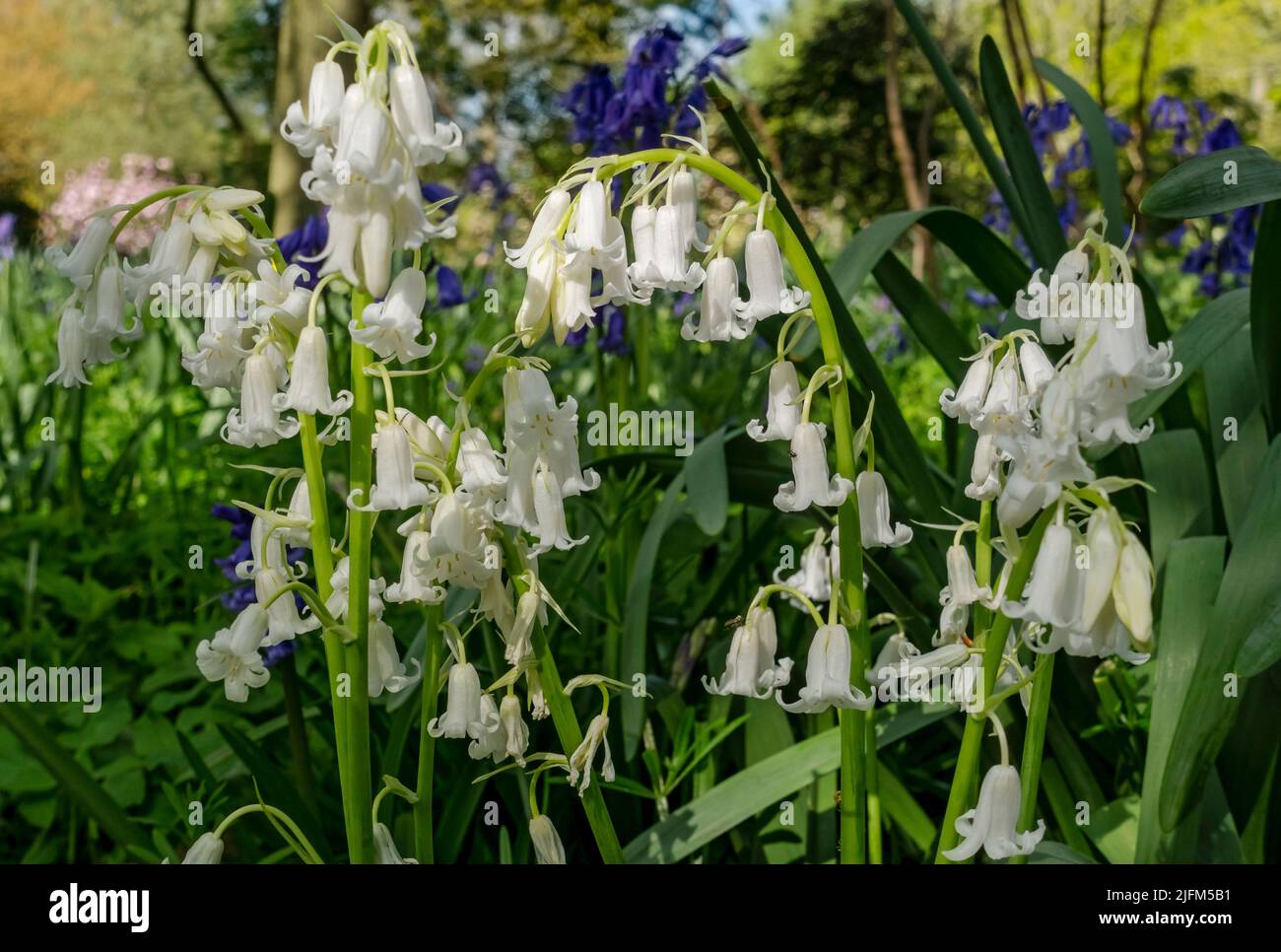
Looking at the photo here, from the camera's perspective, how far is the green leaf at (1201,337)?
1.75m

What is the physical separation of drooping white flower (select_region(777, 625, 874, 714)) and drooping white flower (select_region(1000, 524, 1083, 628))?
0.19 meters

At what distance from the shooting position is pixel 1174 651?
150cm

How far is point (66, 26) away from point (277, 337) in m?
24.4

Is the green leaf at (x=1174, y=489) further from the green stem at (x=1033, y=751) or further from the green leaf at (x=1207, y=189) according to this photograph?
the green stem at (x=1033, y=751)

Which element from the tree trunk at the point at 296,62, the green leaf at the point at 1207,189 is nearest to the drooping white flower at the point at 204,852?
the green leaf at the point at 1207,189

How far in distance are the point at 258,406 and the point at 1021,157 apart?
139 cm

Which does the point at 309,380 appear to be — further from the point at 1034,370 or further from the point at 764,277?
the point at 1034,370

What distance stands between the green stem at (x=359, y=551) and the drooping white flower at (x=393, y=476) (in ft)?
0.10

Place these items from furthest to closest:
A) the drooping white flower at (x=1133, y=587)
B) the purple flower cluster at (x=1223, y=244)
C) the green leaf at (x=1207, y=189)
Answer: the purple flower cluster at (x=1223, y=244) → the green leaf at (x=1207, y=189) → the drooping white flower at (x=1133, y=587)

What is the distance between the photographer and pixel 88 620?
8.94 feet

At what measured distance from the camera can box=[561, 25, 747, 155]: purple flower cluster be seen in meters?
2.51

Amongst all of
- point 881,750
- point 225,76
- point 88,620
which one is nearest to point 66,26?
point 225,76

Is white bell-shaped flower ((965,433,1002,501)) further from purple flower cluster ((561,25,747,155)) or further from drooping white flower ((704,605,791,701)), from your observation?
purple flower cluster ((561,25,747,155))
